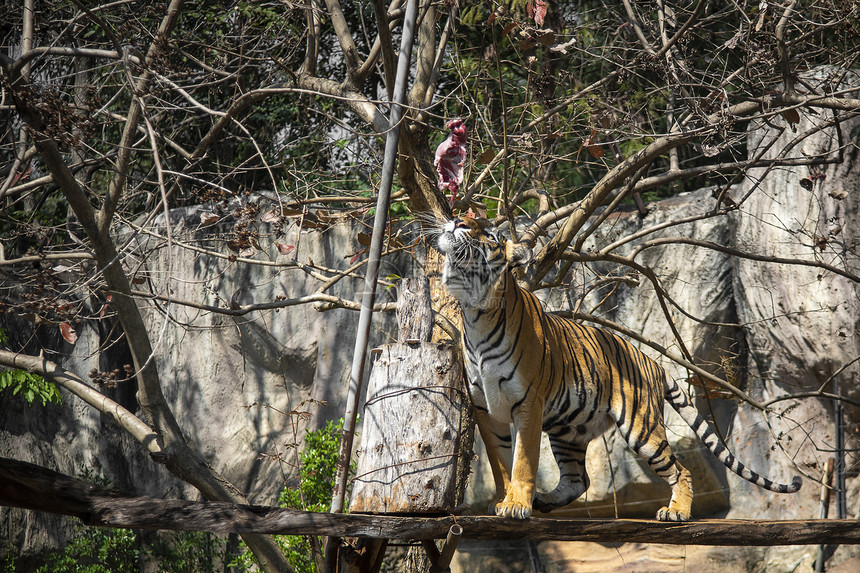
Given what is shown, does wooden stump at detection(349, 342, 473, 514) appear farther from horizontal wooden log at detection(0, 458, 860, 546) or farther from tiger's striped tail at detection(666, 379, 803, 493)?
tiger's striped tail at detection(666, 379, 803, 493)

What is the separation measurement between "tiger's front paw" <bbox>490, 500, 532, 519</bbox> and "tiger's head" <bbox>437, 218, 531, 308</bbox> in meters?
0.84

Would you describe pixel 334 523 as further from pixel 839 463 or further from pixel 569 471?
pixel 839 463

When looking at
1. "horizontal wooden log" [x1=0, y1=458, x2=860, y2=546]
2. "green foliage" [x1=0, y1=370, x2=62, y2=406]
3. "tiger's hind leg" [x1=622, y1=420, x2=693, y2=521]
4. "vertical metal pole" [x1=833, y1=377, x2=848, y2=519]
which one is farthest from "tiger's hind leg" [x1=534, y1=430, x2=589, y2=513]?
"green foliage" [x1=0, y1=370, x2=62, y2=406]

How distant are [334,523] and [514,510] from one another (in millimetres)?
757

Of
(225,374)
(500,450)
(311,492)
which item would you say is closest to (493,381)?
(500,450)

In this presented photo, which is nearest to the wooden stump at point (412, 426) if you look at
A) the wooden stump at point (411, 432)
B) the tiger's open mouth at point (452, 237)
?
the wooden stump at point (411, 432)

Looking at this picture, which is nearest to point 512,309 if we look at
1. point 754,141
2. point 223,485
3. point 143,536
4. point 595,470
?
point 223,485

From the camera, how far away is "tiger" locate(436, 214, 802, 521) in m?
3.21

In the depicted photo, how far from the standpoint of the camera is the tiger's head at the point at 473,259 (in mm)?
3133

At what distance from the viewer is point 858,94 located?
5.48 m

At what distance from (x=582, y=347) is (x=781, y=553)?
3698 millimetres

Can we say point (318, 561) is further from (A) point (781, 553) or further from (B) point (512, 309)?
(A) point (781, 553)

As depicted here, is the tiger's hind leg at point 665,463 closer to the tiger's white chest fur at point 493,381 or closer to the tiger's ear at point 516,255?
the tiger's white chest fur at point 493,381

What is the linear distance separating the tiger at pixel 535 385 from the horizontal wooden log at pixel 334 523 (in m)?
0.14
